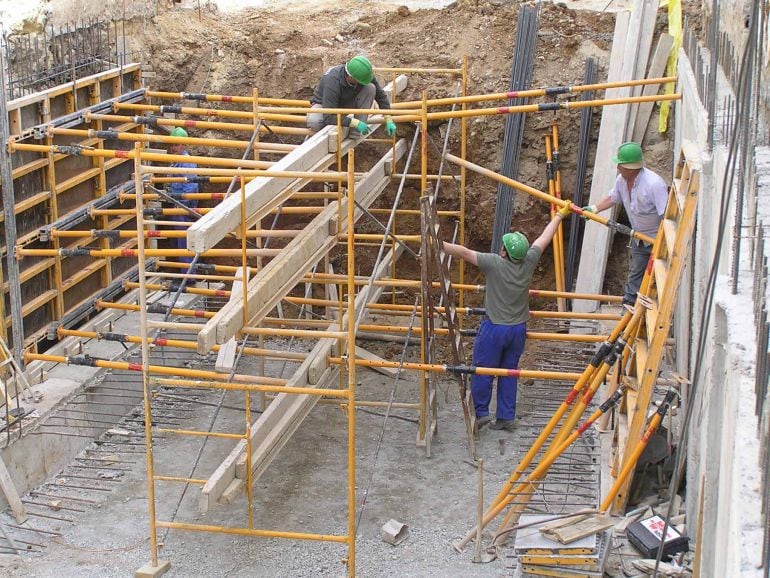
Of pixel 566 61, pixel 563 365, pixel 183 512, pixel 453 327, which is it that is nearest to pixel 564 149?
pixel 566 61

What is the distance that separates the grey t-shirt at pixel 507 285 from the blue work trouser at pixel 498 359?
10 cm

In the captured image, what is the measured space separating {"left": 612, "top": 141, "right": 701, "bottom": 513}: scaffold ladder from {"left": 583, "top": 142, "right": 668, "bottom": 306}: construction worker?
1.24 m

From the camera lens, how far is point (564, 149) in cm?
1297

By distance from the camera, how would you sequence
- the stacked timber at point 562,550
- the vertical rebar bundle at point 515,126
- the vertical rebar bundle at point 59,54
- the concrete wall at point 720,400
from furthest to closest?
1. the vertical rebar bundle at point 515,126
2. the vertical rebar bundle at point 59,54
3. the stacked timber at point 562,550
4. the concrete wall at point 720,400

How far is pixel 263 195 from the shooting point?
802 centimetres

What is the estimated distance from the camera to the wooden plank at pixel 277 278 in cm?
752

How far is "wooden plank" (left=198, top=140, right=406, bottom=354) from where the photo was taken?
7523mm

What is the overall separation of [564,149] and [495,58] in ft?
4.82

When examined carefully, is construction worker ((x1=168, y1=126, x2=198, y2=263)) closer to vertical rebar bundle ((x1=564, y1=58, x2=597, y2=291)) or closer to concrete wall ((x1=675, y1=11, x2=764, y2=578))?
vertical rebar bundle ((x1=564, y1=58, x2=597, y2=291))

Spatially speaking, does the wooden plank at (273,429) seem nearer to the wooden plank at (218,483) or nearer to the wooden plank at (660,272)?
the wooden plank at (218,483)

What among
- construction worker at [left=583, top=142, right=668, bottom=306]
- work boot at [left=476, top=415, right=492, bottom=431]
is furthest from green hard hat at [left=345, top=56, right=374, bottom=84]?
work boot at [left=476, top=415, right=492, bottom=431]

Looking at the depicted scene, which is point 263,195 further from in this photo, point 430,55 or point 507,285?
point 430,55

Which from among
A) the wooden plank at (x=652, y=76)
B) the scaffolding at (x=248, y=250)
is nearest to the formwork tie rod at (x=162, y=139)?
the scaffolding at (x=248, y=250)

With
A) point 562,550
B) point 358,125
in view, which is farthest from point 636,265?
point 562,550
